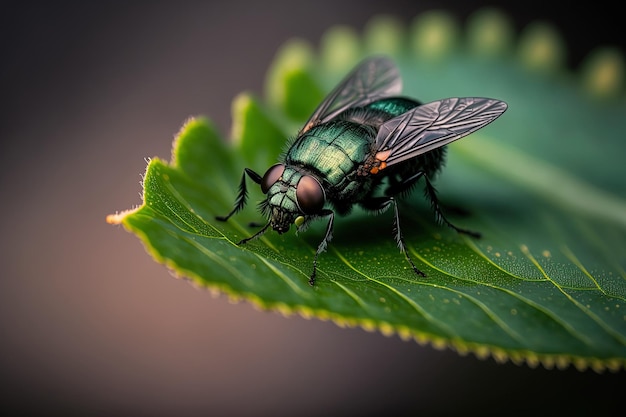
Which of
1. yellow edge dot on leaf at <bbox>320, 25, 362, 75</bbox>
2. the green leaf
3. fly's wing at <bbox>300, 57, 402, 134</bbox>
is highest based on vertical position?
yellow edge dot on leaf at <bbox>320, 25, 362, 75</bbox>

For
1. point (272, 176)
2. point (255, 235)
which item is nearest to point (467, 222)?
point (272, 176)

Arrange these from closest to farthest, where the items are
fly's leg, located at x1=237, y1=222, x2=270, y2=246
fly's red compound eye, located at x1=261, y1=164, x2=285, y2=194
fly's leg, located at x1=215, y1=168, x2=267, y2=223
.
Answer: fly's leg, located at x1=237, y1=222, x2=270, y2=246, fly's red compound eye, located at x1=261, y1=164, x2=285, y2=194, fly's leg, located at x1=215, y1=168, x2=267, y2=223

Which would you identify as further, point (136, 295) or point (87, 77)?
point (87, 77)

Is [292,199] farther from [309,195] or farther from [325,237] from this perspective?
[325,237]

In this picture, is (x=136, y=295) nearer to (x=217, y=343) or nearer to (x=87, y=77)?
(x=217, y=343)

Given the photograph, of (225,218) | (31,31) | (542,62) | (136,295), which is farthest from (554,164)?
(31,31)

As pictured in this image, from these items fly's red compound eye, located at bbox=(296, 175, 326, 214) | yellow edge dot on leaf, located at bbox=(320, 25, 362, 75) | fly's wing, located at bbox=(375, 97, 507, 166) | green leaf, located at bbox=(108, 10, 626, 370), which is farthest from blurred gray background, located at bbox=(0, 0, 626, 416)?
fly's wing, located at bbox=(375, 97, 507, 166)

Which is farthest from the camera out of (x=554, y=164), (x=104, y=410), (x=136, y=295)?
(x=136, y=295)

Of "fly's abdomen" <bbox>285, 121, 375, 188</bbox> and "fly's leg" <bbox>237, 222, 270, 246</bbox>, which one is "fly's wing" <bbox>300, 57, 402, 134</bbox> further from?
"fly's leg" <bbox>237, 222, 270, 246</bbox>
